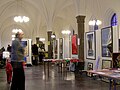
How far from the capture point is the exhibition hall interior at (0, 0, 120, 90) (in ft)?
31.6

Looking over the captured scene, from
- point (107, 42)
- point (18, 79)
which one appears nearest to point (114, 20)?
point (107, 42)

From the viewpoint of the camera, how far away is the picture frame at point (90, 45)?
12.5 meters

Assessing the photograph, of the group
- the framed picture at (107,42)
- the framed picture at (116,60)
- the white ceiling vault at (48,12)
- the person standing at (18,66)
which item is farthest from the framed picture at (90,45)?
the person standing at (18,66)

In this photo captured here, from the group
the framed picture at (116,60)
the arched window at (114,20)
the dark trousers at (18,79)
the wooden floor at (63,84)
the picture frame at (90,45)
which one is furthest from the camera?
the arched window at (114,20)

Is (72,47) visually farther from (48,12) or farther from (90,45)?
(48,12)

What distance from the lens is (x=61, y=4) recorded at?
21625mm

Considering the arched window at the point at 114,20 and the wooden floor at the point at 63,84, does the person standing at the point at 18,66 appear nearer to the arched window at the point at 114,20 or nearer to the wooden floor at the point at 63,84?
the wooden floor at the point at 63,84

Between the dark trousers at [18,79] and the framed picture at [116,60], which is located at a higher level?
the framed picture at [116,60]

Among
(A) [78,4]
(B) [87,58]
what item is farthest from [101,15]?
(B) [87,58]

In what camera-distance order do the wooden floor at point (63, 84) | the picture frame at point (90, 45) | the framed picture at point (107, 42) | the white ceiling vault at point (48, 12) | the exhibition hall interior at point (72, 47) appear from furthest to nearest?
1. the white ceiling vault at point (48, 12)
2. the picture frame at point (90, 45)
3. the framed picture at point (107, 42)
4. the exhibition hall interior at point (72, 47)
5. the wooden floor at point (63, 84)

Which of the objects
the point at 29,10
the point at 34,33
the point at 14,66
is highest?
the point at 29,10

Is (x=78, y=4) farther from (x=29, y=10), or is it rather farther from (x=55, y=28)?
(x=55, y=28)

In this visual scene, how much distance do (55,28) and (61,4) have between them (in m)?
12.2

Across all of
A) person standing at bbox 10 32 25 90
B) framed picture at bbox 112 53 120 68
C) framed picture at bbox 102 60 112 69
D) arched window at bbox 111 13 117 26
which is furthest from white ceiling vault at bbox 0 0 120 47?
framed picture at bbox 112 53 120 68
